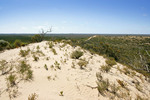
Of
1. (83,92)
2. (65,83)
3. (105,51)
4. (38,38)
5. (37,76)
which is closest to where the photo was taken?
(83,92)

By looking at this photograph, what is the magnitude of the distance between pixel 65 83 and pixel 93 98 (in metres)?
1.63

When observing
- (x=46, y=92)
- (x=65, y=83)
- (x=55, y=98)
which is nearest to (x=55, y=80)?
(x=65, y=83)

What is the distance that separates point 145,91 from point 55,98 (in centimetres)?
554

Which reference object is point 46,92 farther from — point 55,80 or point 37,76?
point 37,76

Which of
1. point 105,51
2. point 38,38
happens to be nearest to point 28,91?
point 105,51

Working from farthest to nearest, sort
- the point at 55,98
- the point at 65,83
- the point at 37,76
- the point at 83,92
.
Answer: the point at 37,76 < the point at 65,83 < the point at 83,92 < the point at 55,98

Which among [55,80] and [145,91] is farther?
[145,91]

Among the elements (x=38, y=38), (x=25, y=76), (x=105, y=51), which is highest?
(x=38, y=38)

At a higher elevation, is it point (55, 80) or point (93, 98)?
point (55, 80)

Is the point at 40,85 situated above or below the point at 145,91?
above

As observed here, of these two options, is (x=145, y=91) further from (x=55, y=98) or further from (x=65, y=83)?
(x=55, y=98)

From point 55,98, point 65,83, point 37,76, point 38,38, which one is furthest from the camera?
point 38,38

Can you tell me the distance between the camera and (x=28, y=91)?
3436 mm

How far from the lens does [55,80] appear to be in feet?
14.5
